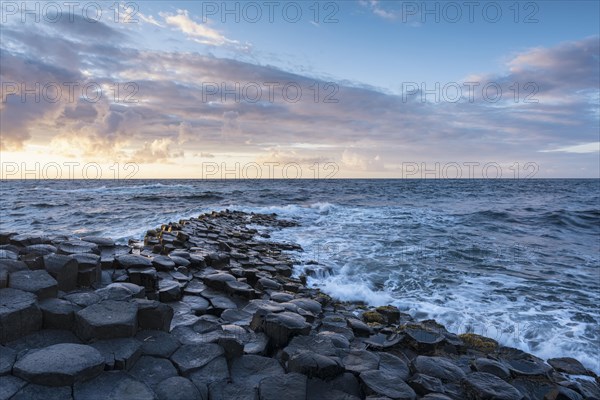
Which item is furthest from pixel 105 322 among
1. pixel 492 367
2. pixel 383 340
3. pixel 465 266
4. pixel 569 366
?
pixel 465 266

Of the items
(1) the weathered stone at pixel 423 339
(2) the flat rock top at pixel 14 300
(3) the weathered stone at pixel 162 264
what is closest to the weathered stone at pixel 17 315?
(2) the flat rock top at pixel 14 300

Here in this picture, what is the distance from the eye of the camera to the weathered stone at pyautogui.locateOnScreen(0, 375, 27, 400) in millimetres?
2790

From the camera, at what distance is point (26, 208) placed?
25406 millimetres

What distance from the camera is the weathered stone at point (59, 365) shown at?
2.93 m

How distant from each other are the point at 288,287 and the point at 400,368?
352 centimetres

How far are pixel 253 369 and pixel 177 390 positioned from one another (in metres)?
0.84

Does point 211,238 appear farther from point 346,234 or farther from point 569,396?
point 569,396

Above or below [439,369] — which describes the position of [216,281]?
above

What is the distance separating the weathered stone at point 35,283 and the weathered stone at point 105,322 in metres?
0.58

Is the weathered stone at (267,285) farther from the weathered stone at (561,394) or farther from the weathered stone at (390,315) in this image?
the weathered stone at (561,394)

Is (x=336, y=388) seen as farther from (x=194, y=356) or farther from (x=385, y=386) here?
(x=194, y=356)

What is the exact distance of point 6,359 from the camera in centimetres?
311

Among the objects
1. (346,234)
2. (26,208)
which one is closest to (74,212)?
(26,208)

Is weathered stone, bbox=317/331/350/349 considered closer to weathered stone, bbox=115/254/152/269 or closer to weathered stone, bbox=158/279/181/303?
weathered stone, bbox=158/279/181/303
